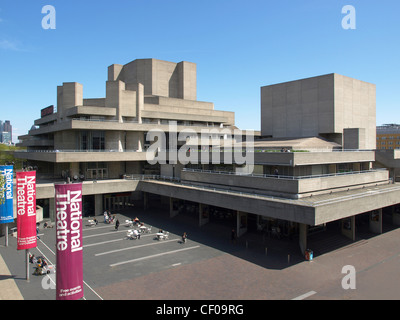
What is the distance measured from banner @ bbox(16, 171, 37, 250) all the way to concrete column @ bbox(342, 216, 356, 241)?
96.2 feet

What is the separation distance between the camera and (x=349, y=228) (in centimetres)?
3130

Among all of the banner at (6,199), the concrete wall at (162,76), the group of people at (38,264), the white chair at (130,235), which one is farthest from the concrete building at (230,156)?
the group of people at (38,264)

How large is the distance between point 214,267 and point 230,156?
15196mm

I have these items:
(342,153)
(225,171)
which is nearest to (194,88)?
(225,171)

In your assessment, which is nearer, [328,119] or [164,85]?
[328,119]

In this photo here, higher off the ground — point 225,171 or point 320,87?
point 320,87

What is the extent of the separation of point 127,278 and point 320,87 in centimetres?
3717

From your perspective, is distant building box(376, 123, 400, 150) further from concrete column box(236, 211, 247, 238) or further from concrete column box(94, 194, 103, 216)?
concrete column box(94, 194, 103, 216)

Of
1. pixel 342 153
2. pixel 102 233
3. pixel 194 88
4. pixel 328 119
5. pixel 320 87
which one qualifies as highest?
pixel 194 88
